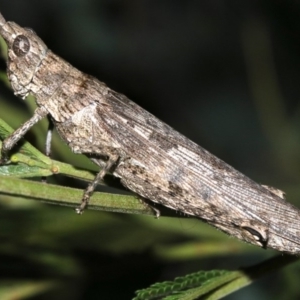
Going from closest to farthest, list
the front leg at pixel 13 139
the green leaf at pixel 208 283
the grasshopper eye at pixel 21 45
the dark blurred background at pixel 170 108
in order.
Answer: the green leaf at pixel 208 283
the front leg at pixel 13 139
the grasshopper eye at pixel 21 45
the dark blurred background at pixel 170 108

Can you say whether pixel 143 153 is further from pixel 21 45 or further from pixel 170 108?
pixel 170 108

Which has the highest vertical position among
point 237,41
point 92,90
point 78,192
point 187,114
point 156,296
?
point 237,41

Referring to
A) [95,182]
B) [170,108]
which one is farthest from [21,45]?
[170,108]

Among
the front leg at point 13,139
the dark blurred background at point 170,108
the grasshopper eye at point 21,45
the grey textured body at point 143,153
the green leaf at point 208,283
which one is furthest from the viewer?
the dark blurred background at point 170,108

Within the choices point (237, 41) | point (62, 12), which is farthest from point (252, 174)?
point (62, 12)

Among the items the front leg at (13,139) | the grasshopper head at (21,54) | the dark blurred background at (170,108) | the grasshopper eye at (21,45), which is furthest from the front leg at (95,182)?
the grasshopper eye at (21,45)

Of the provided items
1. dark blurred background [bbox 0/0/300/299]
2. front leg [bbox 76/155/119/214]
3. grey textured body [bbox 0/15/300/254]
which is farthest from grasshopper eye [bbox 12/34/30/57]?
front leg [bbox 76/155/119/214]

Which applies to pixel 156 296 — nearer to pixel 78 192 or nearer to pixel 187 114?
pixel 78 192

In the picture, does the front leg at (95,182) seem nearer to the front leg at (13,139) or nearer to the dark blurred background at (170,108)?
the front leg at (13,139)
